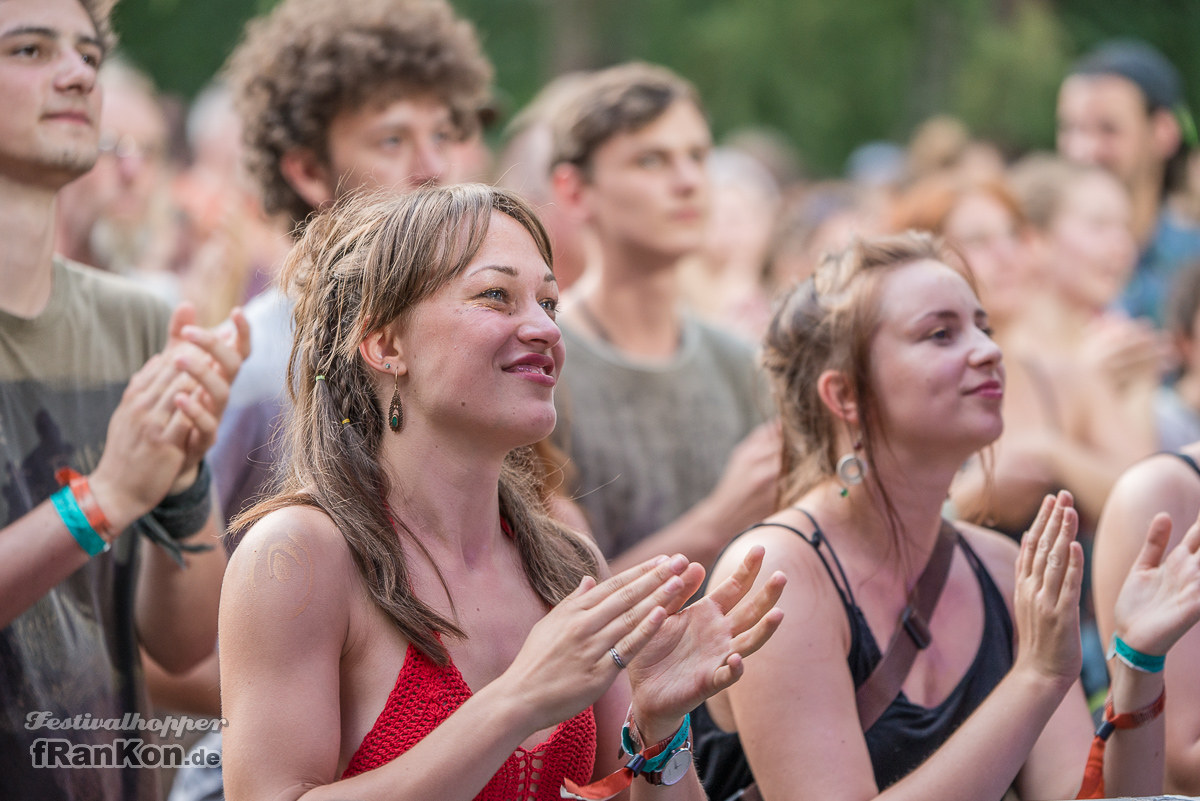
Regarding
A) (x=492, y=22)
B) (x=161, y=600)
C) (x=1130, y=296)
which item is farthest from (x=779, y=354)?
(x=492, y=22)

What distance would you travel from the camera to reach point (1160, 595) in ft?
7.63

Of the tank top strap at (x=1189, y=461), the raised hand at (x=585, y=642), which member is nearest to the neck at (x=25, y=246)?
the raised hand at (x=585, y=642)

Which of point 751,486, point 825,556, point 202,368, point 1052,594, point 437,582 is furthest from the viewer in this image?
point 751,486

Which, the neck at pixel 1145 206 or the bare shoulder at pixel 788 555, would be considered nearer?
the bare shoulder at pixel 788 555

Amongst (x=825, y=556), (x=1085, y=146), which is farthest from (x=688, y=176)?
(x=1085, y=146)

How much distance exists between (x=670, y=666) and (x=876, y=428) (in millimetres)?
971

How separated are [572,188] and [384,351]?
205 centimetres

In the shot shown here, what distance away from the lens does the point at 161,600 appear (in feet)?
8.82

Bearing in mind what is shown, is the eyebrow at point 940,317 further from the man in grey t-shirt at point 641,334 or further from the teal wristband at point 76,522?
the teal wristband at point 76,522

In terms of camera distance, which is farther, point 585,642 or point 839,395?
point 839,395

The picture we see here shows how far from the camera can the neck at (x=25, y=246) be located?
8.22ft

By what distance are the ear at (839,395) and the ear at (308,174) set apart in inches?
62.1

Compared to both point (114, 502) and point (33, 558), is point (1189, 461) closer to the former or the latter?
point (114, 502)

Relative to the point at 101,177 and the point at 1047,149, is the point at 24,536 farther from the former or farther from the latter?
the point at 1047,149
